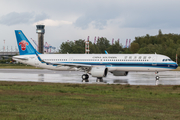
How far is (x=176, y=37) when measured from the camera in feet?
517

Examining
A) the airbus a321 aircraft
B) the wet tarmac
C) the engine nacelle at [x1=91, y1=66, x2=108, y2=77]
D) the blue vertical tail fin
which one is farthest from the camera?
the blue vertical tail fin

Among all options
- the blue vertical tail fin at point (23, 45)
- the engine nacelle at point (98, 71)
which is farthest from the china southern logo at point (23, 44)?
the engine nacelle at point (98, 71)

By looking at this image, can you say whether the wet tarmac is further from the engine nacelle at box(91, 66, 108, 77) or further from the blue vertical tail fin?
the blue vertical tail fin

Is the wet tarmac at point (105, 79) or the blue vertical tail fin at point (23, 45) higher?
the blue vertical tail fin at point (23, 45)

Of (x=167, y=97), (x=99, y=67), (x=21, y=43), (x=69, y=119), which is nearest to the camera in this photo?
(x=69, y=119)

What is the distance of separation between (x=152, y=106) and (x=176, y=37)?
15006 cm

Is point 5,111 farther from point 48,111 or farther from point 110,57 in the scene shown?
point 110,57

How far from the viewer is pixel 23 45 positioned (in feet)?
142

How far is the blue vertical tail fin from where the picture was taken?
43.0 m

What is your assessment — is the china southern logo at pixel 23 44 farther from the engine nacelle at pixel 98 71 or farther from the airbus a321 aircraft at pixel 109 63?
the engine nacelle at pixel 98 71

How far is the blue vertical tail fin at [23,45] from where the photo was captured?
43.0 metres

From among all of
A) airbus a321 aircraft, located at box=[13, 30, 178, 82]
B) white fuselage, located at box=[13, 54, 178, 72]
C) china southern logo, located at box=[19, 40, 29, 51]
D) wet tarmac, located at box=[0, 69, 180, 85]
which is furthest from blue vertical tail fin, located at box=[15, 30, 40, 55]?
white fuselage, located at box=[13, 54, 178, 72]

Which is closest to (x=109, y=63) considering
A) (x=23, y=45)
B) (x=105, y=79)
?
(x=105, y=79)

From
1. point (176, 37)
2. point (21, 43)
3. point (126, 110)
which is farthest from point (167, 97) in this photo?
point (176, 37)
